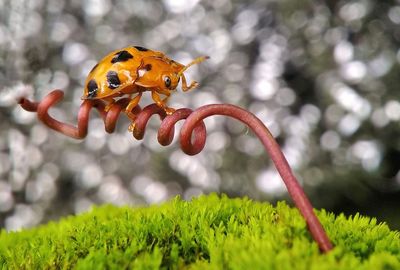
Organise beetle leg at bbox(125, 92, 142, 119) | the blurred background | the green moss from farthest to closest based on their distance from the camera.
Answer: the blurred background < beetle leg at bbox(125, 92, 142, 119) < the green moss

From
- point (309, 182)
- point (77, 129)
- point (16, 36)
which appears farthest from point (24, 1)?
point (77, 129)

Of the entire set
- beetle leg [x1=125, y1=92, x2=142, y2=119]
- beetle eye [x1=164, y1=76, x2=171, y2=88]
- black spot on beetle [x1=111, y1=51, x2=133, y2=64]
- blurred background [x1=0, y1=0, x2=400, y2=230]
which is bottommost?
beetle leg [x1=125, y1=92, x2=142, y2=119]

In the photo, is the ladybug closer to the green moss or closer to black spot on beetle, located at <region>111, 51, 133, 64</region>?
black spot on beetle, located at <region>111, 51, 133, 64</region>

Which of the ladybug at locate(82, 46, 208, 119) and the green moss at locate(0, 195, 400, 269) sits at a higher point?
the ladybug at locate(82, 46, 208, 119)

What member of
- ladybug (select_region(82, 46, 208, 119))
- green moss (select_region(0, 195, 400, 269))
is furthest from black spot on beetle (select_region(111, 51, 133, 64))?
green moss (select_region(0, 195, 400, 269))

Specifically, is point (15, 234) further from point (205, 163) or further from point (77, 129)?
point (205, 163)

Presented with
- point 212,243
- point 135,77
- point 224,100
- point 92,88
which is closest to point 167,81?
point 135,77

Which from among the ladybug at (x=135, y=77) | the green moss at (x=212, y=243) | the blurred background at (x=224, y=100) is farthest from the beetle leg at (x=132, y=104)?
the blurred background at (x=224, y=100)
